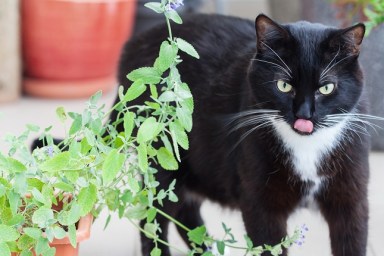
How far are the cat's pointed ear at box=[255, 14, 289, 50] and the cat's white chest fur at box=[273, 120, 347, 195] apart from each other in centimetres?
17

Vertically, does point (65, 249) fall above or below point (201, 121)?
below

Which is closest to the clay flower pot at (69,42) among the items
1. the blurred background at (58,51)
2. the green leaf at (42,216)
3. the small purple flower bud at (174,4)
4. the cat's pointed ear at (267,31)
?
the blurred background at (58,51)

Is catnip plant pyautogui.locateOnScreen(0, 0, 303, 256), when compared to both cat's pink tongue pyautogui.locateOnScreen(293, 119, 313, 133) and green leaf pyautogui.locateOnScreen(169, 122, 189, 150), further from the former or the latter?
cat's pink tongue pyautogui.locateOnScreen(293, 119, 313, 133)

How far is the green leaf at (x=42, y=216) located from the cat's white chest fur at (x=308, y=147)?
518 mm

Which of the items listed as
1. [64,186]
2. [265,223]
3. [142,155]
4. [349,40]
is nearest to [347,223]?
[265,223]

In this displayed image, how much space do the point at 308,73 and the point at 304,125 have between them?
105mm

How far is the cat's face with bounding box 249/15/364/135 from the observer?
1.69 m

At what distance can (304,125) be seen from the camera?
66.1 inches

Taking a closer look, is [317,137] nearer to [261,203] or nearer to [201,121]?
[261,203]

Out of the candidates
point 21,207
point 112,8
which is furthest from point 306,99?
point 112,8

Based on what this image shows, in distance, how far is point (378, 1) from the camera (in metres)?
2.45

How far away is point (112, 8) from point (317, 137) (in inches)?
66.8

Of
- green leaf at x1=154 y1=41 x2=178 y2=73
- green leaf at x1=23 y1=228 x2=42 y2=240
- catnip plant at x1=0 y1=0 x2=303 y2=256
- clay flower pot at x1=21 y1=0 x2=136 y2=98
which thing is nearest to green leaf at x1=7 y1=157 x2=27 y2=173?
catnip plant at x1=0 y1=0 x2=303 y2=256

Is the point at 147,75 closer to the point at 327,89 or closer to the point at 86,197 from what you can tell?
the point at 86,197
